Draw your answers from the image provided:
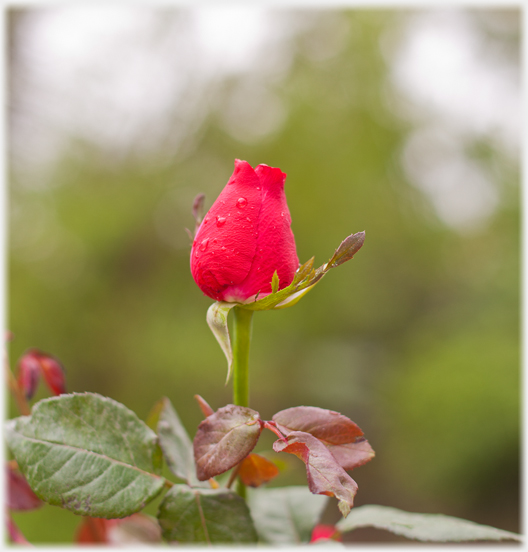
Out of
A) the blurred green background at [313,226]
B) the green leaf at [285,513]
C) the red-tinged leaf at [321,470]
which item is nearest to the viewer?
the red-tinged leaf at [321,470]

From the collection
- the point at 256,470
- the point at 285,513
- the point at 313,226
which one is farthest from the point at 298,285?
the point at 313,226

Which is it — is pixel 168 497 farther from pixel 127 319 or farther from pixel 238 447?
pixel 127 319

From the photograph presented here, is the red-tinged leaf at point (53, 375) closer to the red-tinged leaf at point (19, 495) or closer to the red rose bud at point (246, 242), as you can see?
the red-tinged leaf at point (19, 495)

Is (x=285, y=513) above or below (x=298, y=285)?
below

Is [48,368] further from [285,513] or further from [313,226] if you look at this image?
[313,226]

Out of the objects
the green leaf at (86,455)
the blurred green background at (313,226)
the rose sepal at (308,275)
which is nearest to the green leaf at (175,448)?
the green leaf at (86,455)

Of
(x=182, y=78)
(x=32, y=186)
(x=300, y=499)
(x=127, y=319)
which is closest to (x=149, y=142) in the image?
(x=182, y=78)
